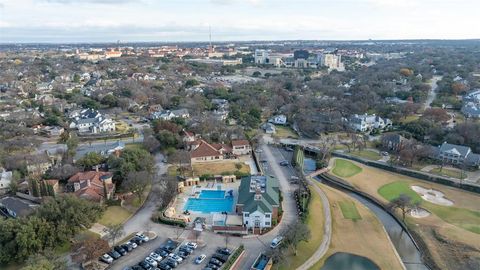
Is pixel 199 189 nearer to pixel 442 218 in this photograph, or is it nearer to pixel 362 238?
pixel 362 238

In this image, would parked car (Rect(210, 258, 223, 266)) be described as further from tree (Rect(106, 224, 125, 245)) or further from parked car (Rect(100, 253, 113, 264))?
tree (Rect(106, 224, 125, 245))

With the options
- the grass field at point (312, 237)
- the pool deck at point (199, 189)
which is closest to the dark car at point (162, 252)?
the pool deck at point (199, 189)

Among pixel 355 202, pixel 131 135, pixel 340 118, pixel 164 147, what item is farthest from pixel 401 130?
pixel 131 135

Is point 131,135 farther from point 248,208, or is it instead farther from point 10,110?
point 248,208

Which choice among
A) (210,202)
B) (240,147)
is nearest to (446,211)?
(210,202)

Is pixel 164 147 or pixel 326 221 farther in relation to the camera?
pixel 164 147
